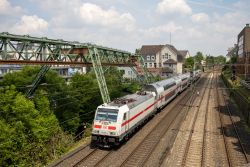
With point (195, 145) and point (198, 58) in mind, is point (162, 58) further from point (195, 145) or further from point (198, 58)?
point (195, 145)

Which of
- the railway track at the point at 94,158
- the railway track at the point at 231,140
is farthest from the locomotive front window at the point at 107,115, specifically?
the railway track at the point at 231,140

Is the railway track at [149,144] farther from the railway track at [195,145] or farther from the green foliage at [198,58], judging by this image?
the green foliage at [198,58]

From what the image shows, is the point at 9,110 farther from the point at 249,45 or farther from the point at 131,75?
the point at 131,75

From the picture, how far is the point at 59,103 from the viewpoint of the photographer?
→ 40.6 metres

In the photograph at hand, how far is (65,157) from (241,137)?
58.4ft

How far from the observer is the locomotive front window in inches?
969

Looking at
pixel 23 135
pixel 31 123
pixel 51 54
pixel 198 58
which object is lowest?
pixel 23 135

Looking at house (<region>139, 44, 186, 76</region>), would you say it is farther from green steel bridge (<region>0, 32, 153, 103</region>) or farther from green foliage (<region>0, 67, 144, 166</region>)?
green foliage (<region>0, 67, 144, 166</region>)

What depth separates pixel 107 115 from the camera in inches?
981

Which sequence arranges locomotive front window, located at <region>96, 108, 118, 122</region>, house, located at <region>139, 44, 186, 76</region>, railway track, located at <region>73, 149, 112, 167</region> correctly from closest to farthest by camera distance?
railway track, located at <region>73, 149, 112, 167</region>
locomotive front window, located at <region>96, 108, 118, 122</region>
house, located at <region>139, 44, 186, 76</region>

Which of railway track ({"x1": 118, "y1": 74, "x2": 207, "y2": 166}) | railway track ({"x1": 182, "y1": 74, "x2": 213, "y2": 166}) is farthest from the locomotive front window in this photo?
railway track ({"x1": 182, "y1": 74, "x2": 213, "y2": 166})

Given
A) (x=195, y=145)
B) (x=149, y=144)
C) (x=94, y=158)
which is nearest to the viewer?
(x=94, y=158)

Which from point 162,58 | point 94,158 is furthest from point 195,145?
point 162,58

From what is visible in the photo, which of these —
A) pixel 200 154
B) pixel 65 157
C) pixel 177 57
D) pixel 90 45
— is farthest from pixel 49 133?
pixel 177 57
